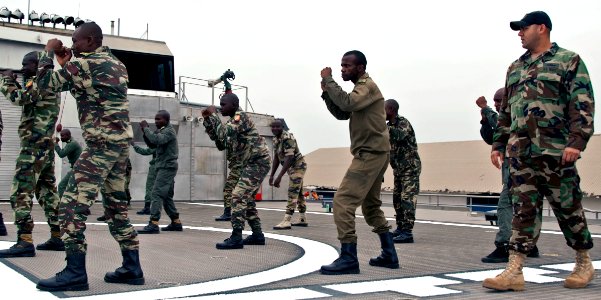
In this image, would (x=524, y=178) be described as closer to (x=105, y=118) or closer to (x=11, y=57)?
(x=105, y=118)

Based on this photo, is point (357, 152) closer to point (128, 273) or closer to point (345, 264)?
point (345, 264)

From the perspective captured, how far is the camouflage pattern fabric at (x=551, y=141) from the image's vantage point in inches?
206

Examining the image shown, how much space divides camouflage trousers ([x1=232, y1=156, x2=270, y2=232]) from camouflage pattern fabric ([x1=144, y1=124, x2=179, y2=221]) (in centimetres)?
195

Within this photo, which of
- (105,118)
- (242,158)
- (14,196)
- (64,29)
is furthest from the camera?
(64,29)

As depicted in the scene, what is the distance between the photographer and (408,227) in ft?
29.8

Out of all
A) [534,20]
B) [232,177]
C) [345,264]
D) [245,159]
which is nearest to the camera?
[534,20]

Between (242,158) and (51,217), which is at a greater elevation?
(242,158)

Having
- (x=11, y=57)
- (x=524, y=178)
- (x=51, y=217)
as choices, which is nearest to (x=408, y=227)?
(x=524, y=178)

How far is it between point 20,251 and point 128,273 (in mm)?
2137

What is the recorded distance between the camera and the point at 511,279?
199 inches

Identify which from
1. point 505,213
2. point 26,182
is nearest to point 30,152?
point 26,182

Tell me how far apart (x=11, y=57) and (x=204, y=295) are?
18.1 metres

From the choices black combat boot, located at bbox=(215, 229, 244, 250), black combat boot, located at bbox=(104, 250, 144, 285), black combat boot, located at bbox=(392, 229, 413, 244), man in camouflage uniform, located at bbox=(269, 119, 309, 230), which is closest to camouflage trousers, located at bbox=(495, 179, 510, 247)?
black combat boot, located at bbox=(392, 229, 413, 244)

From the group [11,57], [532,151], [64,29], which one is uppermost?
[64,29]
